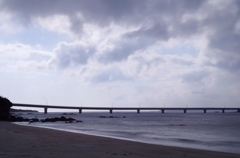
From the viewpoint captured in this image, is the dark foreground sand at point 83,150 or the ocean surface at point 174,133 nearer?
the dark foreground sand at point 83,150

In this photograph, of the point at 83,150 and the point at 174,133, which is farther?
the point at 174,133

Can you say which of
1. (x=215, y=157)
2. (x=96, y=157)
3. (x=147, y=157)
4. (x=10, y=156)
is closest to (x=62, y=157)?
(x=96, y=157)

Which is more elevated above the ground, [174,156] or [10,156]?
[10,156]

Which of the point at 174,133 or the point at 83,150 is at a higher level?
the point at 83,150

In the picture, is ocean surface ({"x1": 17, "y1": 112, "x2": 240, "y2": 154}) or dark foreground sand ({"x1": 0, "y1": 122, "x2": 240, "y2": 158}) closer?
dark foreground sand ({"x1": 0, "y1": 122, "x2": 240, "y2": 158})

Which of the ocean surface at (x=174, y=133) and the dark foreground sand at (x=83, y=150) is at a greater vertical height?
the dark foreground sand at (x=83, y=150)

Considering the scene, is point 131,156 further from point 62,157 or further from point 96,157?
point 62,157

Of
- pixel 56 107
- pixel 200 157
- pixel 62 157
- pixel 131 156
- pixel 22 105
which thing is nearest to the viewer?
pixel 62 157

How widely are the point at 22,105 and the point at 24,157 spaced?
563 feet

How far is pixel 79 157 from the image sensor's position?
11.1m

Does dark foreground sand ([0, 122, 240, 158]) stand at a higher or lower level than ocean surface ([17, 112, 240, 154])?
higher

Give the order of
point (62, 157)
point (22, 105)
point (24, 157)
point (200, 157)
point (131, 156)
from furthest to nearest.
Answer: point (22, 105)
point (200, 157)
point (131, 156)
point (62, 157)
point (24, 157)

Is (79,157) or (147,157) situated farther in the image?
(147,157)

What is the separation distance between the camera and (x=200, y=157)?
13.1 m
